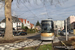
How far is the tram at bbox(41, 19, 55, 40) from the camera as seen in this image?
16.5m

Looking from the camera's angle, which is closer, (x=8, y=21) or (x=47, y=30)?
(x=47, y=30)

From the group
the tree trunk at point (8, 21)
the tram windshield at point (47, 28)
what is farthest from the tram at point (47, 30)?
the tree trunk at point (8, 21)

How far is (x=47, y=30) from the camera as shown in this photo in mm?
16938

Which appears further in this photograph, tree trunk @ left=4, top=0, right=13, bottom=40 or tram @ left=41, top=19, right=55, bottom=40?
tree trunk @ left=4, top=0, right=13, bottom=40

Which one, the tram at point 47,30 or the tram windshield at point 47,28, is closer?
the tram at point 47,30

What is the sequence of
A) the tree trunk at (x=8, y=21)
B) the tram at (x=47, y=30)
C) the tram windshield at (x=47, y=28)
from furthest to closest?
the tree trunk at (x=8, y=21) < the tram windshield at (x=47, y=28) < the tram at (x=47, y=30)

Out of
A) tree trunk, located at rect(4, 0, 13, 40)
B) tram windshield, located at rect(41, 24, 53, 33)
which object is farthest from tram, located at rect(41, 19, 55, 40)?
tree trunk, located at rect(4, 0, 13, 40)

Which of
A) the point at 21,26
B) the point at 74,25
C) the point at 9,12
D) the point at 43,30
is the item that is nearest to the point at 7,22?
the point at 9,12

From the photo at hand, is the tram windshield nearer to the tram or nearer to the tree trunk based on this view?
the tram

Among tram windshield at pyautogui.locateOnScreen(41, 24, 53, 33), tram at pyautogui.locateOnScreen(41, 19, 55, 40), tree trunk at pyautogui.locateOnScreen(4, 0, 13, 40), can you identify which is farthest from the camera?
tree trunk at pyautogui.locateOnScreen(4, 0, 13, 40)

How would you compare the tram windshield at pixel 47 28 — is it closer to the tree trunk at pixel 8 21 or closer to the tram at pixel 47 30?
the tram at pixel 47 30

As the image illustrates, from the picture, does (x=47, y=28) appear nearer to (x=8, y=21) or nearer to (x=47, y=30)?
(x=47, y=30)

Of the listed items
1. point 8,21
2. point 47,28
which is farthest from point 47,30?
point 8,21

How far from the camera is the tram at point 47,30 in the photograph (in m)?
16.5
